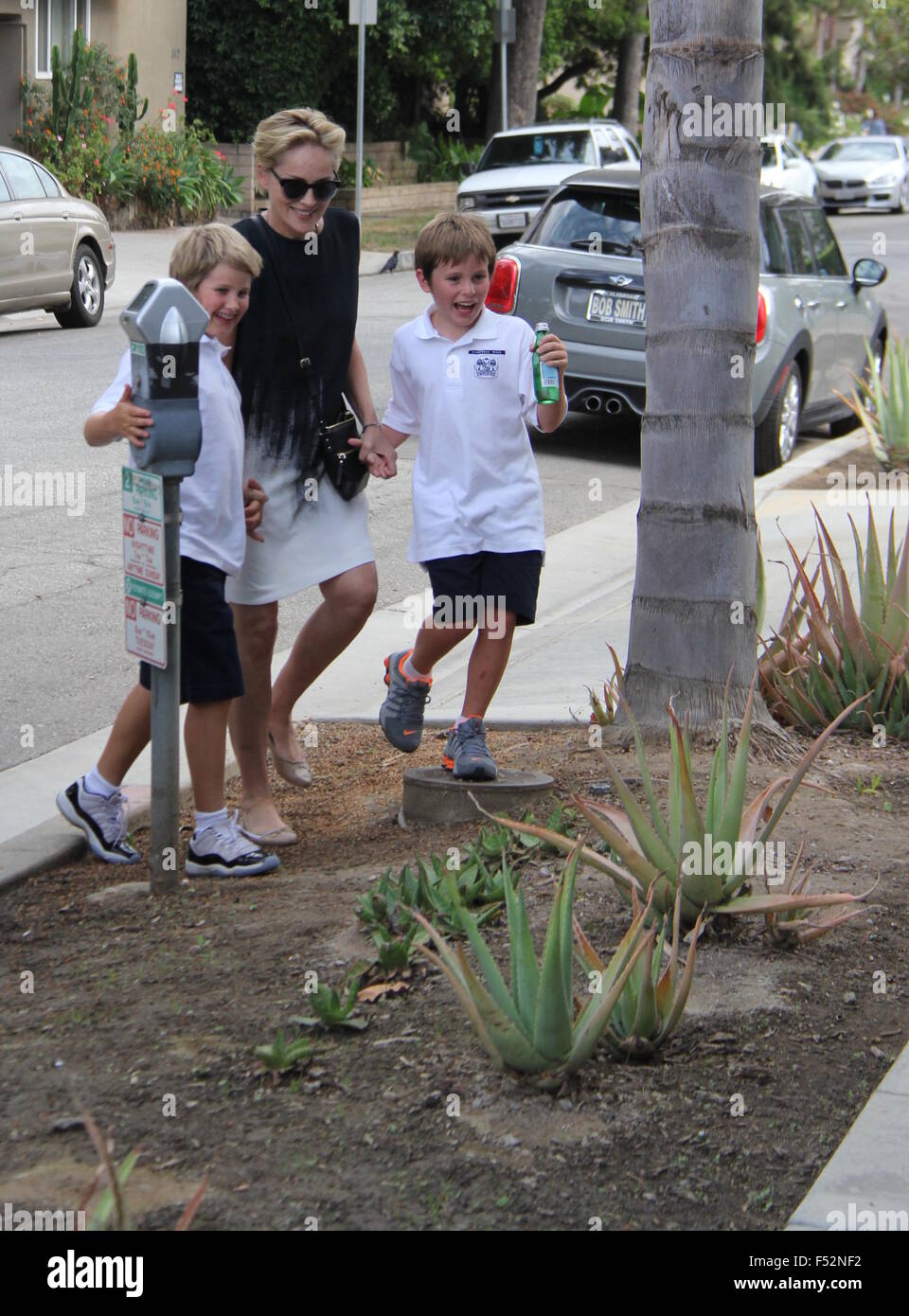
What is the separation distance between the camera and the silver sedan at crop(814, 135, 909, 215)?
1454 inches

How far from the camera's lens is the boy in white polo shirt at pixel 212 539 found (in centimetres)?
406

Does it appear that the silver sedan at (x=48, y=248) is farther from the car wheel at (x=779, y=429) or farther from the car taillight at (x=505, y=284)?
the car taillight at (x=505, y=284)

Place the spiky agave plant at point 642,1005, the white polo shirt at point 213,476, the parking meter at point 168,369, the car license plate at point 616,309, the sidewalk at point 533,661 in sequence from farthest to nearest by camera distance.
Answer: the car license plate at point 616,309
the sidewalk at point 533,661
the white polo shirt at point 213,476
the parking meter at point 168,369
the spiky agave plant at point 642,1005

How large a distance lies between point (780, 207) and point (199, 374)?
8143 mm

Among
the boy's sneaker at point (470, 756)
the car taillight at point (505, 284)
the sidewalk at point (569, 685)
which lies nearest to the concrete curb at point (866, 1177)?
the sidewalk at point (569, 685)

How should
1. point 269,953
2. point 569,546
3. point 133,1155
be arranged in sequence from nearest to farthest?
point 133,1155 → point 269,953 → point 569,546

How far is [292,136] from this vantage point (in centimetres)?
424

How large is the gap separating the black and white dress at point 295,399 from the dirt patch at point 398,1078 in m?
0.87

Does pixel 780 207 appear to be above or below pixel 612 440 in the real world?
above

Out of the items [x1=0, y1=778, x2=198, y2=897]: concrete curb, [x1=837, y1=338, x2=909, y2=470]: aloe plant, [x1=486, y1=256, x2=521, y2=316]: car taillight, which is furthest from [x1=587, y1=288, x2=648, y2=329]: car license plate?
[x1=0, y1=778, x2=198, y2=897]: concrete curb

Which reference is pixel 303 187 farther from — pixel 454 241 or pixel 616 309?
pixel 616 309
